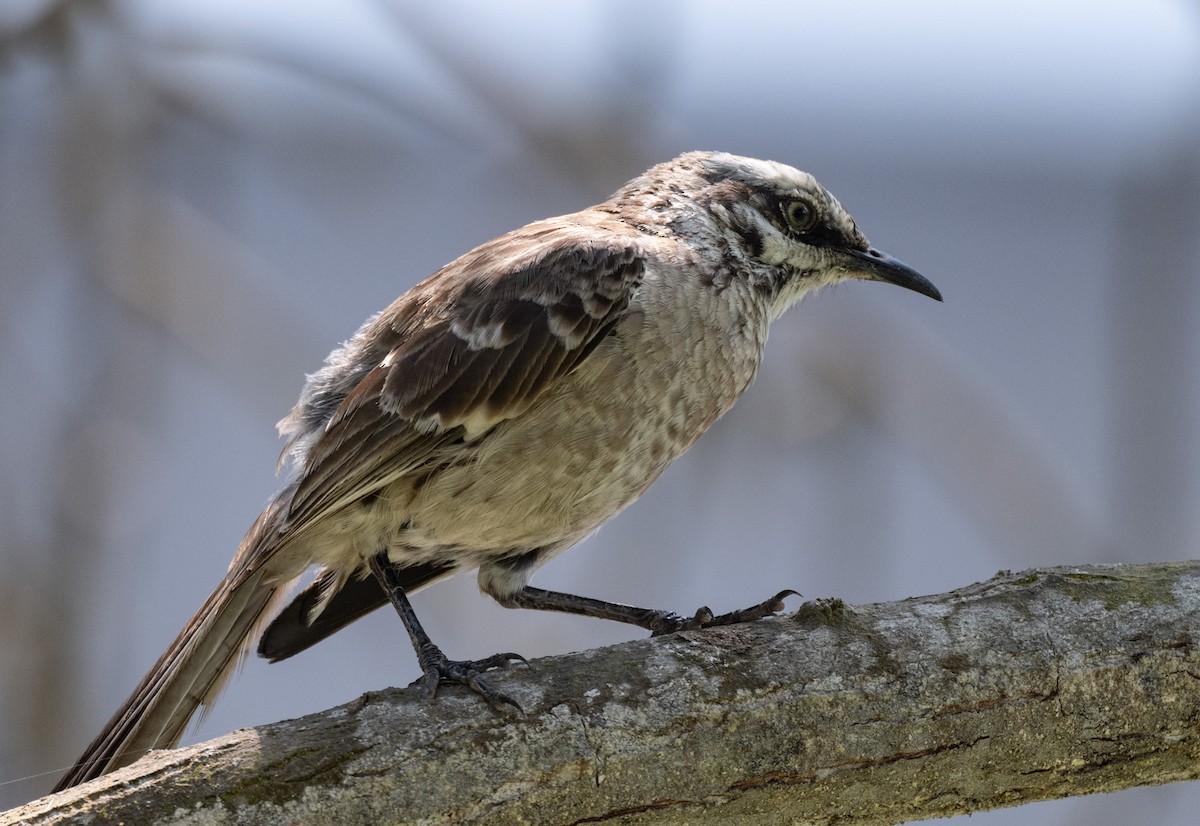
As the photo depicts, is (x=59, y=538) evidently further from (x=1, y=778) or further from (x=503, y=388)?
(x=503, y=388)

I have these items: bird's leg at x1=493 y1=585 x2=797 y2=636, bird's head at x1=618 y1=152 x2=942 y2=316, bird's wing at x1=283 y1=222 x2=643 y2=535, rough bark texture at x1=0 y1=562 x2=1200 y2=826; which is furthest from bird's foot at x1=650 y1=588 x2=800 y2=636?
bird's head at x1=618 y1=152 x2=942 y2=316

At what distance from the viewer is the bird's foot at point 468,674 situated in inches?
105

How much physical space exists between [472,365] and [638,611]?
85cm

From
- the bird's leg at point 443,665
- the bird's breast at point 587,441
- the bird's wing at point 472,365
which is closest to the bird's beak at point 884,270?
the bird's breast at point 587,441

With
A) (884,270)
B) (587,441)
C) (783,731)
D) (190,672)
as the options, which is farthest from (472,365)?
(884,270)

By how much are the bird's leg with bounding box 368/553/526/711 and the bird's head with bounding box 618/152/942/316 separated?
1.40 metres

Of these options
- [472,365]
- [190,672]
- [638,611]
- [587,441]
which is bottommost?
[190,672]

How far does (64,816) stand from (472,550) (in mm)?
1435

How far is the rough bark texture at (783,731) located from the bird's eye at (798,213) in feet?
4.94

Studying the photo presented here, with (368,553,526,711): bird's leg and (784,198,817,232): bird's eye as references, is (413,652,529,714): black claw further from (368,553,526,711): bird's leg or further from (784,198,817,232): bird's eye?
(784,198,817,232): bird's eye

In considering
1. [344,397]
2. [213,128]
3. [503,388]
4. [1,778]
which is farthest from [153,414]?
[503,388]

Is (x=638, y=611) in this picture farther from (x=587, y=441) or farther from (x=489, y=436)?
(x=489, y=436)

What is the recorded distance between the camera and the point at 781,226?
154 inches

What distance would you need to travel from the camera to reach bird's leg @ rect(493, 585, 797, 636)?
3.20m
